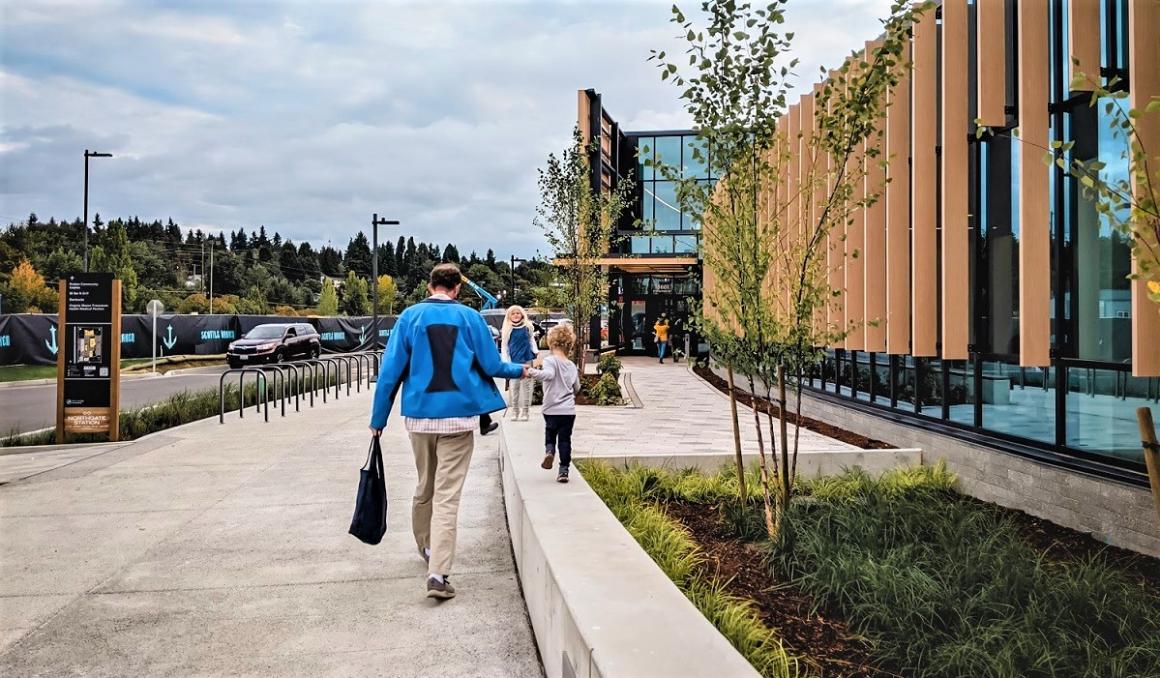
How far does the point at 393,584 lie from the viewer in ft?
14.8

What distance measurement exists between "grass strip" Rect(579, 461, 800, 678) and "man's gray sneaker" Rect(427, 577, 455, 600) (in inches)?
45.1

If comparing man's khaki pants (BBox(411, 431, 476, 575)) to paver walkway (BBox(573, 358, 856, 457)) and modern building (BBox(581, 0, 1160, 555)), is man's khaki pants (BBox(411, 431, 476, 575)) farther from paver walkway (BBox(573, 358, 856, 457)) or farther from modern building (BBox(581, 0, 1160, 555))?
paver walkway (BBox(573, 358, 856, 457))

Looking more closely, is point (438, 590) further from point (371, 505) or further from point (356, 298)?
point (356, 298)

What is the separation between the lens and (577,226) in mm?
16312

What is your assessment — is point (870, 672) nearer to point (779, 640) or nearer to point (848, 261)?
point (779, 640)

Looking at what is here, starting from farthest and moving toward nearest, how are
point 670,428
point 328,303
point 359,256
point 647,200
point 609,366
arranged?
point 359,256 < point 328,303 < point 647,200 < point 609,366 < point 670,428

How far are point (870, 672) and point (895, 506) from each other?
2532 millimetres

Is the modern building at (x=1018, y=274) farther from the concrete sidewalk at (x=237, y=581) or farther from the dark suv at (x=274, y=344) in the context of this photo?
the dark suv at (x=274, y=344)

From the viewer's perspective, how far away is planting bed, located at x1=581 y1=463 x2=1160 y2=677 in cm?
314

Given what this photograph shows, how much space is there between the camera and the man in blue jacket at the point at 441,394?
421 centimetres

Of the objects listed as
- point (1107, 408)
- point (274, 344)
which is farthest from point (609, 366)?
point (274, 344)

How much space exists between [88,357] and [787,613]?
10.2 meters

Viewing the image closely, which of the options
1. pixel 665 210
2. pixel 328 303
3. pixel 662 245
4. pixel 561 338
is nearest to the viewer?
pixel 561 338

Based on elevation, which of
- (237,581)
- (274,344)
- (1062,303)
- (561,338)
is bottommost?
(237,581)
